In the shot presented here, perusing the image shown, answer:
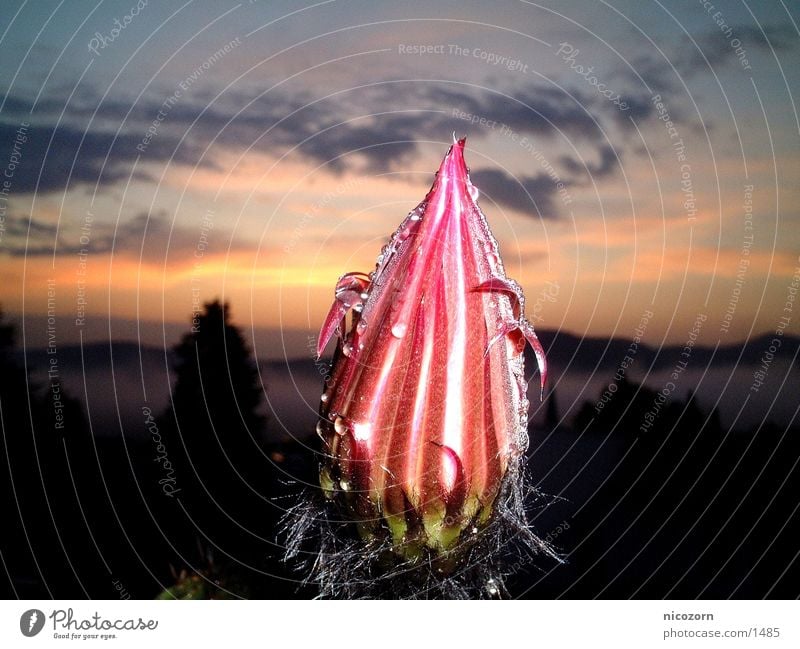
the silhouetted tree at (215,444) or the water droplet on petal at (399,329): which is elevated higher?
the water droplet on petal at (399,329)

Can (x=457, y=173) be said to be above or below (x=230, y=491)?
above

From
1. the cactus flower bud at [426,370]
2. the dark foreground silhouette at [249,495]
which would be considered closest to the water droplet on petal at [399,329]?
the cactus flower bud at [426,370]

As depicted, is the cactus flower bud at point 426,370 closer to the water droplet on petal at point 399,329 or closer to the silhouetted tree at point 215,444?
the water droplet on petal at point 399,329

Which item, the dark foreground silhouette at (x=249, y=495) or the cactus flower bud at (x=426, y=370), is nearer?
the cactus flower bud at (x=426, y=370)

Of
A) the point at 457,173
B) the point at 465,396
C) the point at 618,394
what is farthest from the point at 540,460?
the point at 457,173

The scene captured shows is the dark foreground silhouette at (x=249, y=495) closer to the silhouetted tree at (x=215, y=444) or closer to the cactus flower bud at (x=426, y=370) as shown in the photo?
the silhouetted tree at (x=215, y=444)

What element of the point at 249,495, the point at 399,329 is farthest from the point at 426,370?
the point at 249,495

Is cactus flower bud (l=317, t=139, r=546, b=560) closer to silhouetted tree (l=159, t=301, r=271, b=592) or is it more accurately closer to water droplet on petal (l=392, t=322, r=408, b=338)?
water droplet on petal (l=392, t=322, r=408, b=338)
